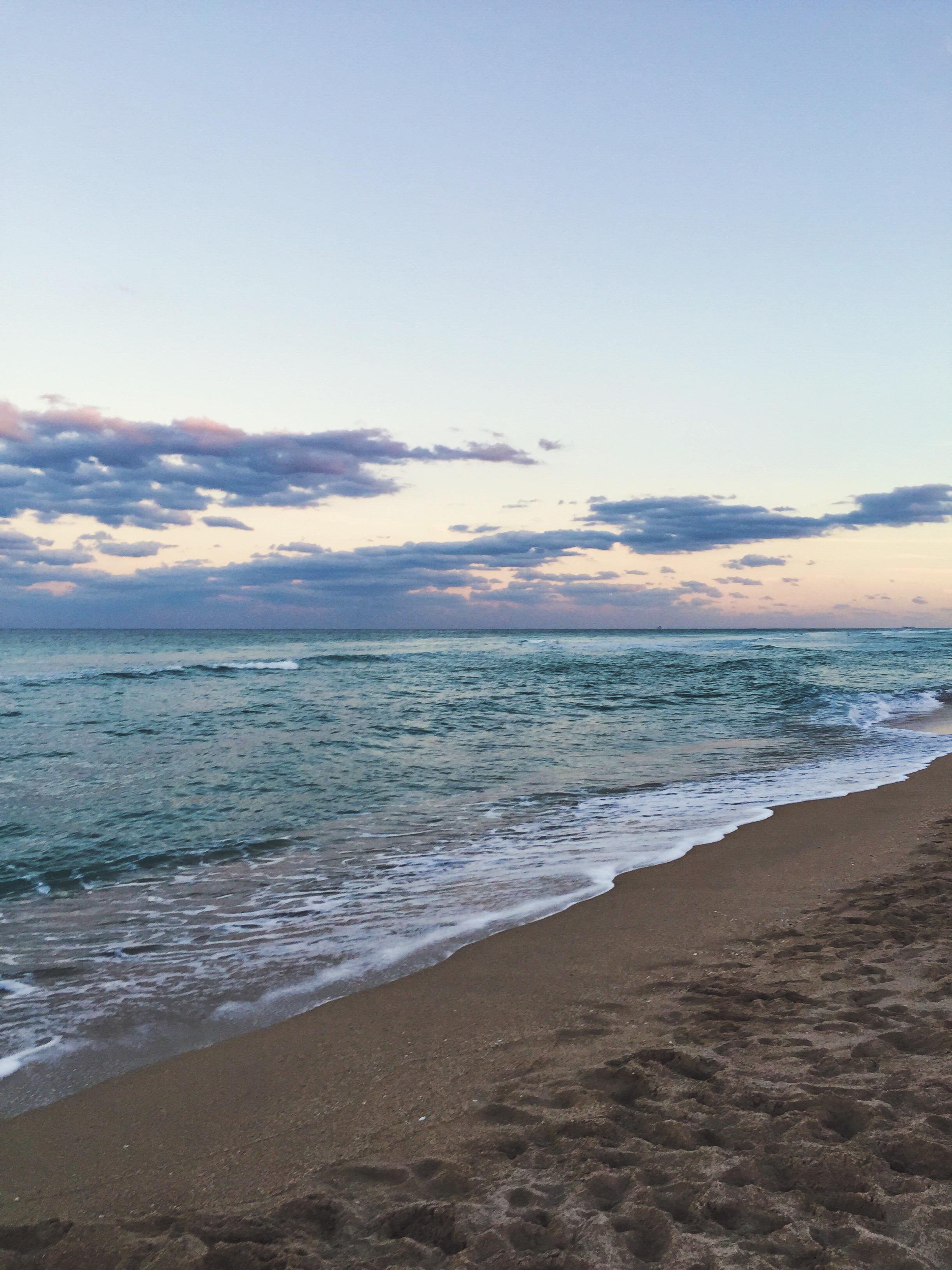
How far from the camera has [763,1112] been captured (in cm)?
271

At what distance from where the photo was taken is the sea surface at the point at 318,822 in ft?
14.8

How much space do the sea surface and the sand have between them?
576 mm

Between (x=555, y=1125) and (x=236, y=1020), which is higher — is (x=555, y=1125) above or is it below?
above

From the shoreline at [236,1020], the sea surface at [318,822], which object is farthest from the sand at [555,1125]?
the sea surface at [318,822]

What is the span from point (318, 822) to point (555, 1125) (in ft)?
20.6

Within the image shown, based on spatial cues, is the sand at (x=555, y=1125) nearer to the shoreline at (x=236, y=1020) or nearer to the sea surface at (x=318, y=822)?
the shoreline at (x=236, y=1020)

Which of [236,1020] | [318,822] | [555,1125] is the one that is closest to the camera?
[555,1125]

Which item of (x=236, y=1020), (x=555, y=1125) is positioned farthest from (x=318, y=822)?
(x=555, y=1125)

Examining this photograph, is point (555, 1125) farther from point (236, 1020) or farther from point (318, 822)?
point (318, 822)

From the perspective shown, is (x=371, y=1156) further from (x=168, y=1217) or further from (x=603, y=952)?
(x=603, y=952)

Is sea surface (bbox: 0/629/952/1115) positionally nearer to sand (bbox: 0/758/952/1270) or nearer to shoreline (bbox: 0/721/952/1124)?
shoreline (bbox: 0/721/952/1124)

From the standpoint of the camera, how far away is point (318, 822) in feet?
28.4

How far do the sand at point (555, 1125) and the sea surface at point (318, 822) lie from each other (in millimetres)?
576

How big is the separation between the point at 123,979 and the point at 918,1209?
14.3 feet
